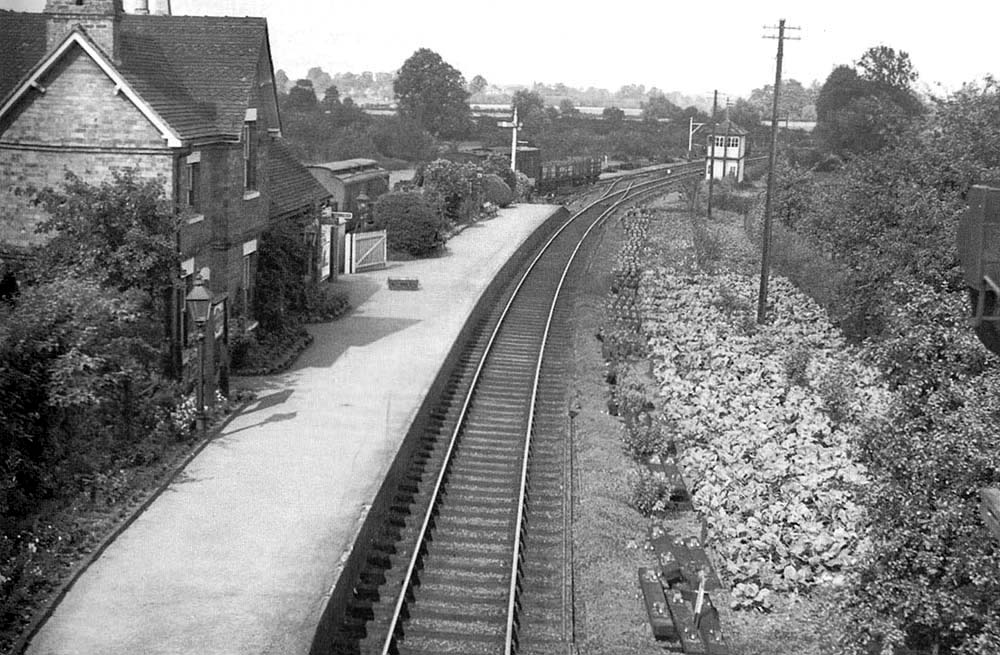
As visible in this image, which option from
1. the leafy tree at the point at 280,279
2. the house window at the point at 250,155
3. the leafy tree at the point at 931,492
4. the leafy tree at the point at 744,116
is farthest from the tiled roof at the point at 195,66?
the leafy tree at the point at 744,116

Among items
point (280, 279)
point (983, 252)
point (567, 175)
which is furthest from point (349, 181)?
point (983, 252)

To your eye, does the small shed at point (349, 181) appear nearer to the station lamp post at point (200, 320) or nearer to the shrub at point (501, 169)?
the shrub at point (501, 169)

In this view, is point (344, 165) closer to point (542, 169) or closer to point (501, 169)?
point (501, 169)

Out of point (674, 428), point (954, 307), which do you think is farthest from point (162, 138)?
point (954, 307)

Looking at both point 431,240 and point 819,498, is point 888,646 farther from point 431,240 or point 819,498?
point 431,240

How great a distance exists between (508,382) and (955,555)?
15774mm

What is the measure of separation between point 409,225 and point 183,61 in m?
16.9

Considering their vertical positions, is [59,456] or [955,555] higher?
[955,555]

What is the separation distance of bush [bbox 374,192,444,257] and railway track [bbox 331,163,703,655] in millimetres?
13902

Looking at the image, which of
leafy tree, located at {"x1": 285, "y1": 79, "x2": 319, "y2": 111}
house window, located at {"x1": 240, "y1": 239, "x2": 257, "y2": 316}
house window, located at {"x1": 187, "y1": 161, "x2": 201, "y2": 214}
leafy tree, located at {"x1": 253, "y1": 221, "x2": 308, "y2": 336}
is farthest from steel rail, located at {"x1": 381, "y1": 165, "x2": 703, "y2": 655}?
leafy tree, located at {"x1": 285, "y1": 79, "x2": 319, "y2": 111}

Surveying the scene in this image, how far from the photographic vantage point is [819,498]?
638 inches

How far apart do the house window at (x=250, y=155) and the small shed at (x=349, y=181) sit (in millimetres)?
14632

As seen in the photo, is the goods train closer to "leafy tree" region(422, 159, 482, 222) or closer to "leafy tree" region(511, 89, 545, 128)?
"leafy tree" region(422, 159, 482, 222)

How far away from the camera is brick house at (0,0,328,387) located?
19828mm
